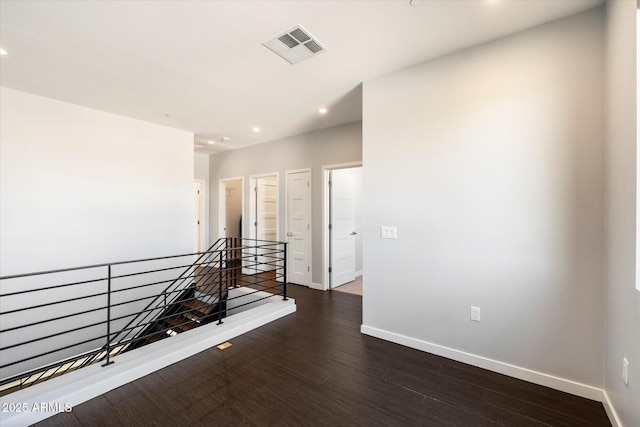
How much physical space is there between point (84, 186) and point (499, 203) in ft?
17.1

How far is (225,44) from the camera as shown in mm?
2350

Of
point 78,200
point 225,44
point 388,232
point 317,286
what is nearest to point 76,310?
point 78,200

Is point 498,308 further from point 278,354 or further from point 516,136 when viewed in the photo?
point 278,354

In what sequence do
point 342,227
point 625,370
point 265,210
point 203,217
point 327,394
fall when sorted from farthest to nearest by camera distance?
point 203,217 < point 265,210 < point 342,227 < point 327,394 < point 625,370

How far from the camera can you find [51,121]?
3471 millimetres

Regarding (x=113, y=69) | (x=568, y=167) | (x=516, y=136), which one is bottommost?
(x=568, y=167)

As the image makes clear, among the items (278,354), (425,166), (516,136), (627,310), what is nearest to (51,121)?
(278,354)

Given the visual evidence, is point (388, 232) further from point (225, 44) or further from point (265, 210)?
point (265, 210)

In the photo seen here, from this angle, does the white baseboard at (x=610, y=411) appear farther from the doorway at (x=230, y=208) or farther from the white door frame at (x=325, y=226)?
the doorway at (x=230, y=208)

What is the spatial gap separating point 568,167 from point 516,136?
1.41 feet

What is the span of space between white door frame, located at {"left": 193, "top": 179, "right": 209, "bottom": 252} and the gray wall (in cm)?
82

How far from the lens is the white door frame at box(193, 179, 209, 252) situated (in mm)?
6559

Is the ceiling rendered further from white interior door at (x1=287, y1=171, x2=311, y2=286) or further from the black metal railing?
the black metal railing

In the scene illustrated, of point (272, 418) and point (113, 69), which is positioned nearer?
point (272, 418)
